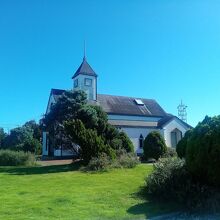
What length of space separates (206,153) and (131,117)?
3703 centimetres

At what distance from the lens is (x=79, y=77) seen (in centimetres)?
4634

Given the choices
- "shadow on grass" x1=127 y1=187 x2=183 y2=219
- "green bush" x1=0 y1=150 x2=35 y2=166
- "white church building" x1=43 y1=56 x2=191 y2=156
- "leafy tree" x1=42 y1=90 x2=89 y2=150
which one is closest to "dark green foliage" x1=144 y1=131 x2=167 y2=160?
"leafy tree" x1=42 y1=90 x2=89 y2=150

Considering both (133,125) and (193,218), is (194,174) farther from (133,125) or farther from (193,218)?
(133,125)

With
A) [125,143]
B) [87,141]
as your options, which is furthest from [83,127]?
[125,143]

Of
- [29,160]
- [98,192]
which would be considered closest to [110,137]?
[29,160]

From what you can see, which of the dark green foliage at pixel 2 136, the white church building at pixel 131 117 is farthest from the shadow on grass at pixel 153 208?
the dark green foliage at pixel 2 136

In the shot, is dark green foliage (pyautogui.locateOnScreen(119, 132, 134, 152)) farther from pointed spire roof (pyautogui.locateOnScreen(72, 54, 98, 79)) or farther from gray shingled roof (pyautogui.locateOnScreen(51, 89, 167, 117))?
pointed spire roof (pyautogui.locateOnScreen(72, 54, 98, 79))

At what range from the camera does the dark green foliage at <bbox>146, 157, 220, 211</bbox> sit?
9.84 m

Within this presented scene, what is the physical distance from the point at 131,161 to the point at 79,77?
25.7m

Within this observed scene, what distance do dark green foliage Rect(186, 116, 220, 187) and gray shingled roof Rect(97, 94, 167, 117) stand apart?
3458cm

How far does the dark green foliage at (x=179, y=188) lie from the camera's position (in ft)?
32.3

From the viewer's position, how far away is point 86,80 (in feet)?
153

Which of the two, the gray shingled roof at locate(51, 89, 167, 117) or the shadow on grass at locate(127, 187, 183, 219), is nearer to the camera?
the shadow on grass at locate(127, 187, 183, 219)

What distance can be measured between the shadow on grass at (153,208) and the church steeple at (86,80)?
35283 mm
